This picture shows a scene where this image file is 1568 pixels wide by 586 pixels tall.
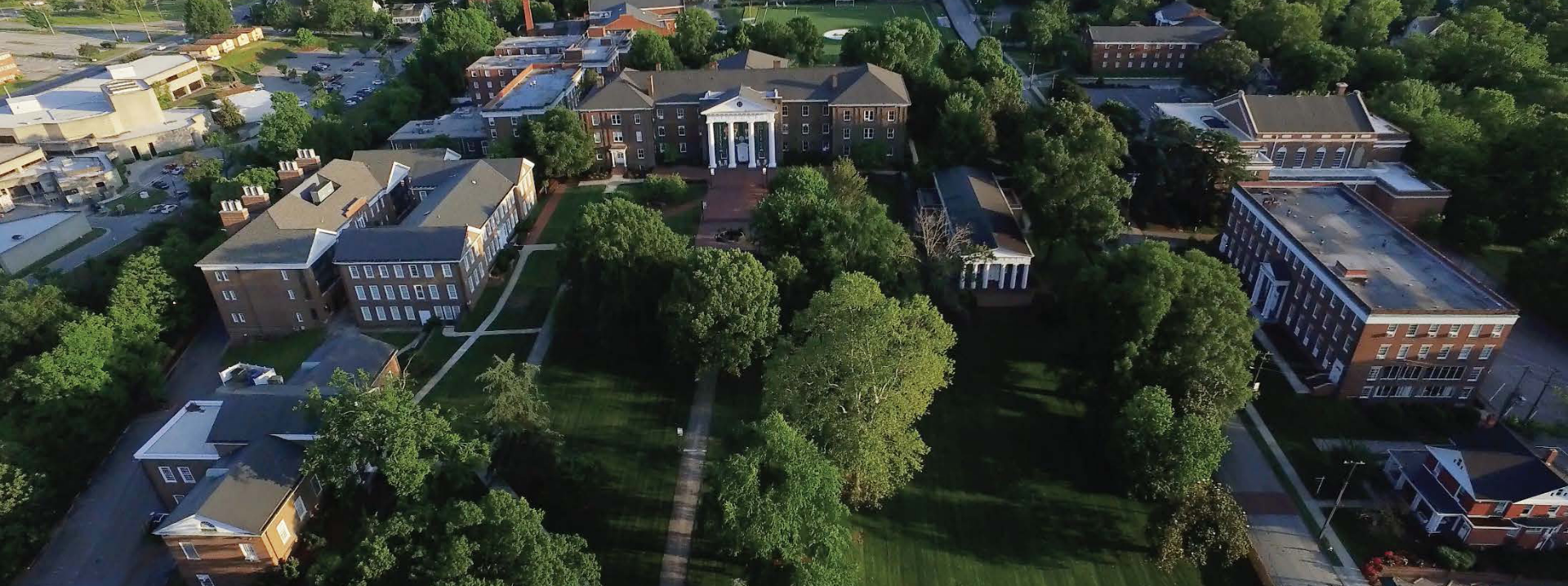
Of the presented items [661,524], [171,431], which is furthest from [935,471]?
[171,431]

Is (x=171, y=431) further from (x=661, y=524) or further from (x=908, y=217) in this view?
(x=908, y=217)

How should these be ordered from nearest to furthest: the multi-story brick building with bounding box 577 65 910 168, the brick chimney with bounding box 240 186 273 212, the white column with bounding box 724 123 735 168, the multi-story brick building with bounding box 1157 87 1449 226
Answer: the brick chimney with bounding box 240 186 273 212 → the multi-story brick building with bounding box 1157 87 1449 226 → the multi-story brick building with bounding box 577 65 910 168 → the white column with bounding box 724 123 735 168

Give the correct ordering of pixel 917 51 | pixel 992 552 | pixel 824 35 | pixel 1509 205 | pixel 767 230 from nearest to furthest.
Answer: pixel 992 552, pixel 767 230, pixel 1509 205, pixel 917 51, pixel 824 35

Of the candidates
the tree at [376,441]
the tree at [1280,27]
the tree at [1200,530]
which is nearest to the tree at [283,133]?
the tree at [376,441]

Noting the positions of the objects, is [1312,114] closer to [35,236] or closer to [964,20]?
[964,20]

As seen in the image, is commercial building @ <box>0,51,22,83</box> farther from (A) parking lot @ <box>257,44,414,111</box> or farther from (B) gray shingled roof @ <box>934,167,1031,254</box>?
(B) gray shingled roof @ <box>934,167,1031,254</box>

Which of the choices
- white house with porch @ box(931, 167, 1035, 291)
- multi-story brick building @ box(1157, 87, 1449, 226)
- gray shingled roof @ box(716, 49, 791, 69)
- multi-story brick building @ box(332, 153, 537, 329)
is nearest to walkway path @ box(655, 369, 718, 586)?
multi-story brick building @ box(332, 153, 537, 329)

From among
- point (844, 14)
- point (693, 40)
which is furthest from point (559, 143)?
point (844, 14)
